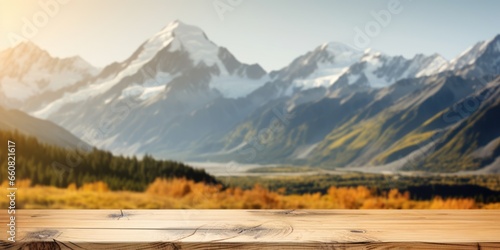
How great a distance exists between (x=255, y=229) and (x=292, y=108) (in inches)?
5216

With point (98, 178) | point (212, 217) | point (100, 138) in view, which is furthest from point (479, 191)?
point (100, 138)

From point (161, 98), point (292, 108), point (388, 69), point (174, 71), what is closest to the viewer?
point (292, 108)

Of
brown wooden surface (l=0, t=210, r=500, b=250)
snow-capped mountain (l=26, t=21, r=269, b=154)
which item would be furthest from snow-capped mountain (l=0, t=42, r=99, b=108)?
brown wooden surface (l=0, t=210, r=500, b=250)

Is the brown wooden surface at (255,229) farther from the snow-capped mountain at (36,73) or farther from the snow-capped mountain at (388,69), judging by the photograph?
the snow-capped mountain at (36,73)

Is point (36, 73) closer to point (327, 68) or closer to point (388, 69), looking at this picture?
point (327, 68)

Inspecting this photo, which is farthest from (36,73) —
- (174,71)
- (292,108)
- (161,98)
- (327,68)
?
(327,68)

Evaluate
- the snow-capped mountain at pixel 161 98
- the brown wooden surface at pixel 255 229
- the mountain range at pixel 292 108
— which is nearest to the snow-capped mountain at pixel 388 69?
the mountain range at pixel 292 108

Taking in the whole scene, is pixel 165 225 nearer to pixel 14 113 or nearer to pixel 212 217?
pixel 212 217

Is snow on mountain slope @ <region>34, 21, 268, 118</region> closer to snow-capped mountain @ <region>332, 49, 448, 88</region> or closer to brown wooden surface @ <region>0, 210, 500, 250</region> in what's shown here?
snow-capped mountain @ <region>332, 49, 448, 88</region>

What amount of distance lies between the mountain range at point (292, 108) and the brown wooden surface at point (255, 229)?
79031mm

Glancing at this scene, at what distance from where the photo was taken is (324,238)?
1494 millimetres

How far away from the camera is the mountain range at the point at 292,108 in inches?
3620

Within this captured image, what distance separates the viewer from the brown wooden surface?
1446 mm

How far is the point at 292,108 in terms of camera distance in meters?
134
